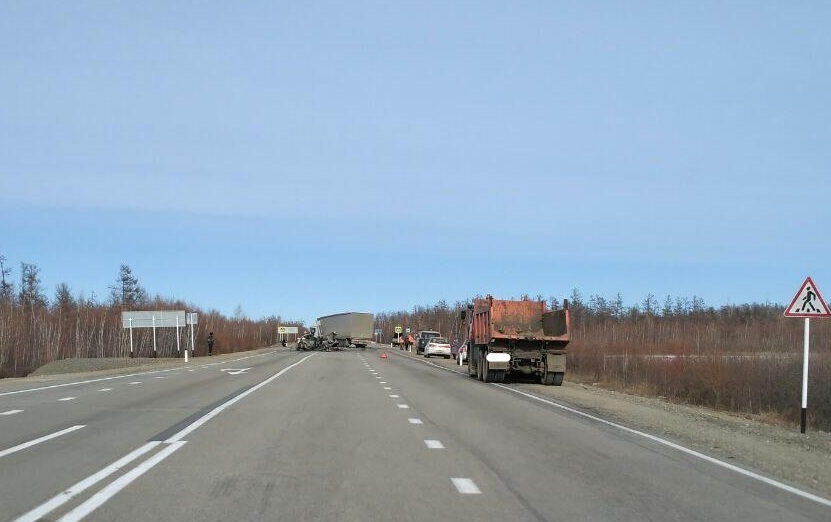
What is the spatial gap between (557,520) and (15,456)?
781cm

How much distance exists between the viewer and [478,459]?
1079 centimetres

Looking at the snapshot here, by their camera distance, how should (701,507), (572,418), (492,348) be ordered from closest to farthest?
(701,507)
(572,418)
(492,348)

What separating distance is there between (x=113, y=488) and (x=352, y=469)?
9.55 ft

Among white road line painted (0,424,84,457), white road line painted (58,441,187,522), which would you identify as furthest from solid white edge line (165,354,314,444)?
white road line painted (0,424,84,457)

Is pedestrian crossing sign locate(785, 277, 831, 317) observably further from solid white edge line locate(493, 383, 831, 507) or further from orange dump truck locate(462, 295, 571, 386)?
orange dump truck locate(462, 295, 571, 386)

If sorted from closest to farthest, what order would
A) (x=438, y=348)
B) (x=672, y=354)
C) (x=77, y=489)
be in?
(x=77, y=489) → (x=672, y=354) → (x=438, y=348)

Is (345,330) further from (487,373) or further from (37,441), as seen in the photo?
(37,441)

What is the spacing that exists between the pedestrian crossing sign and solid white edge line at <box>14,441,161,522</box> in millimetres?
13274

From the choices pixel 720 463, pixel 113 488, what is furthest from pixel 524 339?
pixel 113 488

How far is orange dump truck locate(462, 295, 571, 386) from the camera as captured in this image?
91.7ft

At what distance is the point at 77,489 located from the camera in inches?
328

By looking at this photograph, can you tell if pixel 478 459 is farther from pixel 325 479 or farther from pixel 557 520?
pixel 557 520

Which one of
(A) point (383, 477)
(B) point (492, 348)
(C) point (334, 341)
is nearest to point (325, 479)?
(A) point (383, 477)

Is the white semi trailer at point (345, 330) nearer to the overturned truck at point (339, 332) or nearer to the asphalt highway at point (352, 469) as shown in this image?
the overturned truck at point (339, 332)
